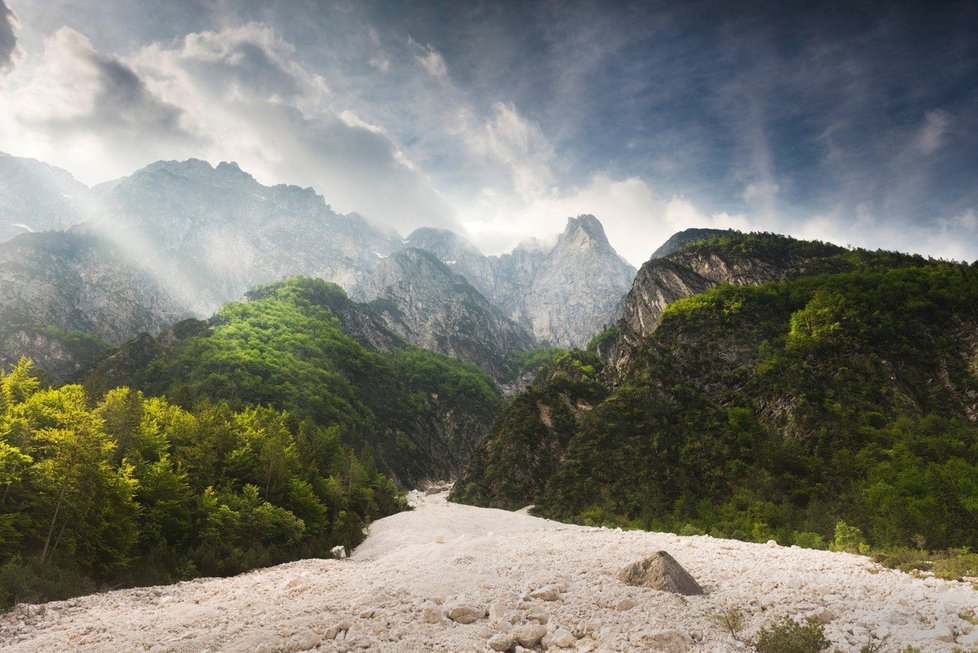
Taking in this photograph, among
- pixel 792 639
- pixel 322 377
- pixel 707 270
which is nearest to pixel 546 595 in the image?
pixel 792 639

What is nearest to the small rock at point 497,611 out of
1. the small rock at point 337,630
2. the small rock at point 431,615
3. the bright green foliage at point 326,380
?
the small rock at point 431,615

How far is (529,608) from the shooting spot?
10023 millimetres

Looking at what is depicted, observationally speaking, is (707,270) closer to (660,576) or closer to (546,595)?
(660,576)

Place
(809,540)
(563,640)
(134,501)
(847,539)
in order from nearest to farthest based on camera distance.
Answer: (563,640) → (847,539) → (134,501) → (809,540)

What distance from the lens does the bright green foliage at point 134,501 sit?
16.8 m

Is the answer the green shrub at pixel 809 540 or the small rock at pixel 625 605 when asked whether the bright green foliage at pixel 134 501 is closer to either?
the small rock at pixel 625 605

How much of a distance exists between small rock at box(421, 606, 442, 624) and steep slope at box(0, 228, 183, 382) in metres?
125

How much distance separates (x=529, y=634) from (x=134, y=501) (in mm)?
21944

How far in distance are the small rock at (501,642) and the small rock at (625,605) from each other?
8.36 feet

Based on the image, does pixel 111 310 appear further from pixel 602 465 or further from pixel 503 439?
pixel 602 465

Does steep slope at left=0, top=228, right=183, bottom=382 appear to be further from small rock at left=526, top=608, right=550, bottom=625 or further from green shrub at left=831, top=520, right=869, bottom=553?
green shrub at left=831, top=520, right=869, bottom=553

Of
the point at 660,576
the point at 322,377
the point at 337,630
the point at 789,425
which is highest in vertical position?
the point at 322,377

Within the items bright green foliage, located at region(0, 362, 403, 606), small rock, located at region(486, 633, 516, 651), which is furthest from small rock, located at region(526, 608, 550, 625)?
bright green foliage, located at region(0, 362, 403, 606)

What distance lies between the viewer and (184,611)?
12.5 meters
